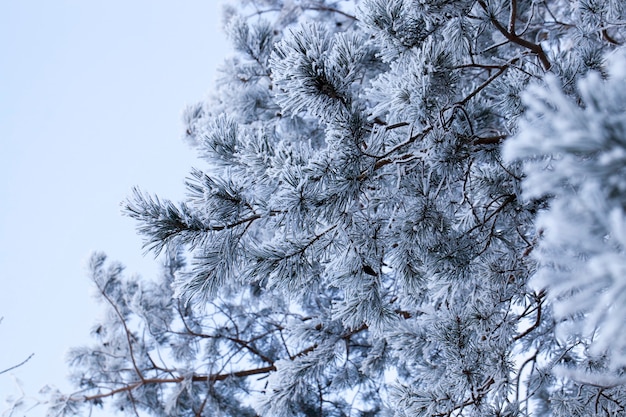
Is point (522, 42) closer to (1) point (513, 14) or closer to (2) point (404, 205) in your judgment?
(1) point (513, 14)

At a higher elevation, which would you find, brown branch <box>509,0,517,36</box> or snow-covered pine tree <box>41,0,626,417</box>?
brown branch <box>509,0,517,36</box>

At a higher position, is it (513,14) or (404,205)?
(513,14)

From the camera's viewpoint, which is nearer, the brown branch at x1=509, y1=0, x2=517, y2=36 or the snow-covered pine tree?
the snow-covered pine tree

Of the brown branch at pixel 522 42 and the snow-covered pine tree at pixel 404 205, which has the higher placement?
the brown branch at pixel 522 42

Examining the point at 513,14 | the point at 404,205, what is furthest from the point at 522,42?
the point at 404,205

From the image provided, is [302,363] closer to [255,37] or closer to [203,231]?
[203,231]

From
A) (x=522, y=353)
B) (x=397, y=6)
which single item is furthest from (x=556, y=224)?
(x=522, y=353)

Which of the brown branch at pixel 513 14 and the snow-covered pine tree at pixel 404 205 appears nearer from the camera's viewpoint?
the snow-covered pine tree at pixel 404 205

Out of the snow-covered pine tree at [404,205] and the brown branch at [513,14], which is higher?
the brown branch at [513,14]

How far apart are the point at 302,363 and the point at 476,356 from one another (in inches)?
24.5

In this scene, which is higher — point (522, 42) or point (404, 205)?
point (522, 42)

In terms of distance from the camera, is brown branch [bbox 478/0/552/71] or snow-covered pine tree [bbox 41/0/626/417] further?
brown branch [bbox 478/0/552/71]

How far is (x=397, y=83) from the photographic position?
1154mm

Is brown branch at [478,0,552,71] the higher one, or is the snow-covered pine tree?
brown branch at [478,0,552,71]
